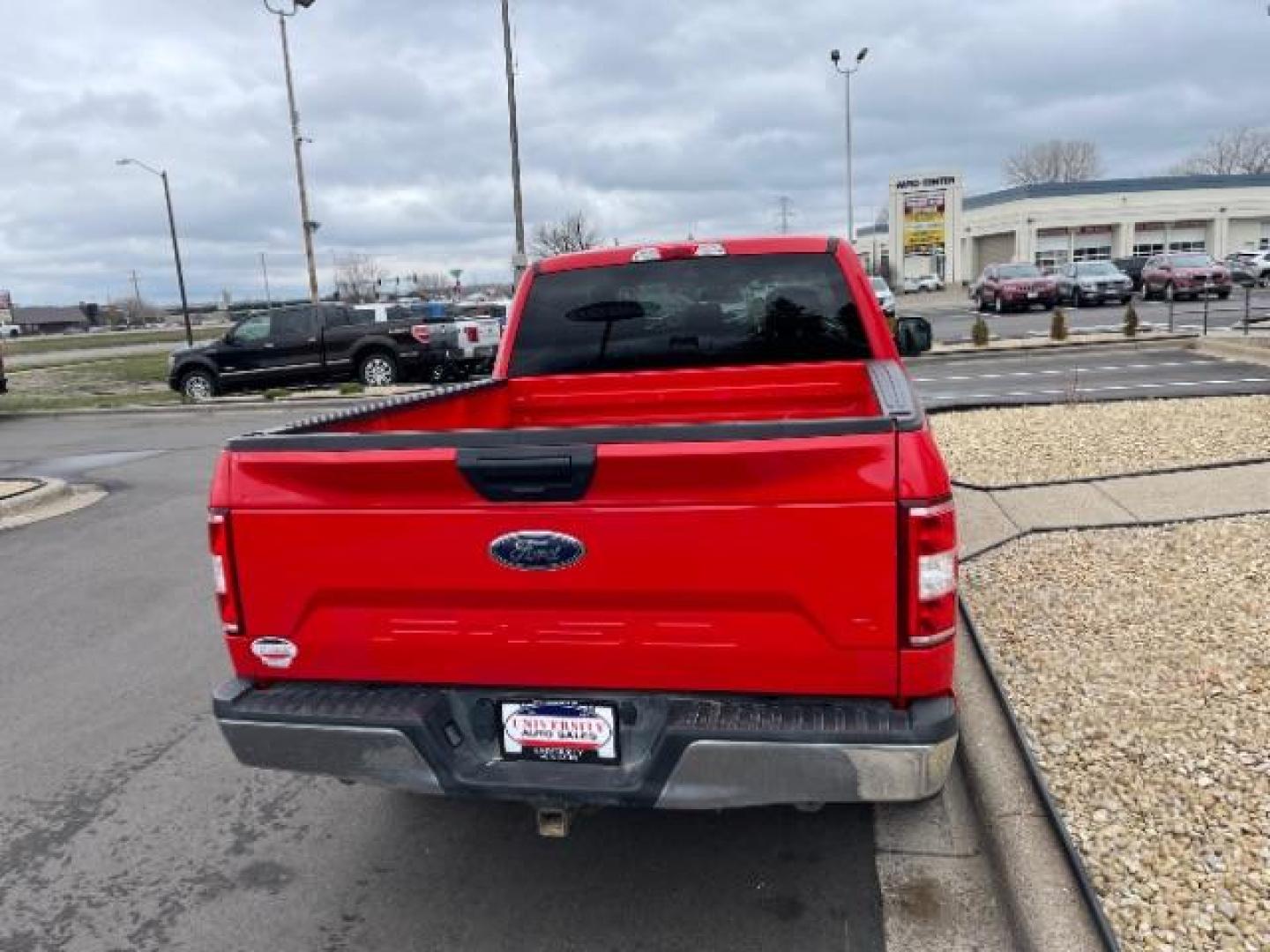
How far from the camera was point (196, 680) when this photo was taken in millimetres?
5141

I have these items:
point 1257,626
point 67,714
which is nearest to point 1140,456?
point 1257,626

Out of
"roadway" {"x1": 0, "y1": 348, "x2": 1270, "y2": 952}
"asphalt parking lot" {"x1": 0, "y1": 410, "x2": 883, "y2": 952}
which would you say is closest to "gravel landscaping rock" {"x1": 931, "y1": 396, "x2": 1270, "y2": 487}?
"roadway" {"x1": 0, "y1": 348, "x2": 1270, "y2": 952}

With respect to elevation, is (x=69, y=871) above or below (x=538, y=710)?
below

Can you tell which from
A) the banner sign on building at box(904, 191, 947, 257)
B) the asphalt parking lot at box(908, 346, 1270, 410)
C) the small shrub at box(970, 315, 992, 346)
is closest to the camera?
the asphalt parking lot at box(908, 346, 1270, 410)

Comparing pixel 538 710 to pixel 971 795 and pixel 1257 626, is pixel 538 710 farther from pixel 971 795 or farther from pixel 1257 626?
pixel 1257 626

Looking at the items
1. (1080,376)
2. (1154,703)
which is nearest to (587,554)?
(1154,703)

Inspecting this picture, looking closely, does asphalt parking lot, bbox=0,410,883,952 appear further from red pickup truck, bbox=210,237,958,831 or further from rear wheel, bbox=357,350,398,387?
rear wheel, bbox=357,350,398,387

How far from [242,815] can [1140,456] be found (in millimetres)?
7462

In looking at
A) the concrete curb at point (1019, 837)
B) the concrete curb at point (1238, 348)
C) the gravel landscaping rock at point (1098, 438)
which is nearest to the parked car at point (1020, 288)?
the concrete curb at point (1238, 348)

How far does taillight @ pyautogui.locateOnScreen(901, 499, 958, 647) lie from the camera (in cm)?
245

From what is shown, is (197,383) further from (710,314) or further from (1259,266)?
(1259,266)

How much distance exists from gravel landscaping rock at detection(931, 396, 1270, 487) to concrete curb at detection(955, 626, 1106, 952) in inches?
170

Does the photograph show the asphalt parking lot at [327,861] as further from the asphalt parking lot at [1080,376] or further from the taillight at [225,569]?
the asphalt parking lot at [1080,376]

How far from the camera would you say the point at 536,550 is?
2.62 m
